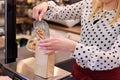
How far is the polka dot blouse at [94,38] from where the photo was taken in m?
0.68

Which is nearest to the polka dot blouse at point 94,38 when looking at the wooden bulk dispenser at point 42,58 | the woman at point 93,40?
the woman at point 93,40

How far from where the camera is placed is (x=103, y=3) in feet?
2.71

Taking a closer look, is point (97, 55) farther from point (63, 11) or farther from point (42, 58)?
point (63, 11)

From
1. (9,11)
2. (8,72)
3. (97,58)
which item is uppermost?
(9,11)

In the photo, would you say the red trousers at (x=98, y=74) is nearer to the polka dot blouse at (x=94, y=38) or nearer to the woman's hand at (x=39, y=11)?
the polka dot blouse at (x=94, y=38)

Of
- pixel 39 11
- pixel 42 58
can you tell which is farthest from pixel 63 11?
pixel 42 58

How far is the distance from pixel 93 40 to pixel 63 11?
19cm

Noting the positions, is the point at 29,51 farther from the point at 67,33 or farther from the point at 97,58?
the point at 67,33

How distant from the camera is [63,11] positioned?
919mm

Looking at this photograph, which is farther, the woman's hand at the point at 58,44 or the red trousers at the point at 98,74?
the red trousers at the point at 98,74

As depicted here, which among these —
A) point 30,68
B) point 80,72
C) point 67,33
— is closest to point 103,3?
point 80,72

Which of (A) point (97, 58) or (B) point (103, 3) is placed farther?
(B) point (103, 3)

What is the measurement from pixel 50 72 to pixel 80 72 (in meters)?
0.13

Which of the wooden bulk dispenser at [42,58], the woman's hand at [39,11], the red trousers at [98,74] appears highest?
the woman's hand at [39,11]
